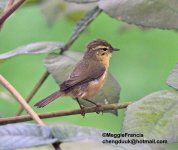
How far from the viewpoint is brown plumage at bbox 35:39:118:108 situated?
1.67 metres

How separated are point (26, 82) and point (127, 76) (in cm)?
99

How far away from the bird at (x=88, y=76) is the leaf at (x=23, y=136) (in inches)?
19.9

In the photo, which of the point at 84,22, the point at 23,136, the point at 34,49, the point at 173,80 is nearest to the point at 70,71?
the point at 34,49

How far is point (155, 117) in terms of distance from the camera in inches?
42.1

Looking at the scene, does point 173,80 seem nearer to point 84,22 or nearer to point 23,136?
point 23,136

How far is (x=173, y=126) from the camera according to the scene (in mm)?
1033

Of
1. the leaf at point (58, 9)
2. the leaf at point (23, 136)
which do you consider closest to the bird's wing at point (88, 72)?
the leaf at point (58, 9)

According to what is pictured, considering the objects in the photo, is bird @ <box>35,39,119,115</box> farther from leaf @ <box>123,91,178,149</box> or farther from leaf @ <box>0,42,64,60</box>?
leaf @ <box>123,91,178,149</box>

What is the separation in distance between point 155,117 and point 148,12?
0.27 metres

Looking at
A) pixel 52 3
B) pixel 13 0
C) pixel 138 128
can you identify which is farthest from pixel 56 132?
pixel 52 3

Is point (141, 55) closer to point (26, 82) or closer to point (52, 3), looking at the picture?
point (26, 82)

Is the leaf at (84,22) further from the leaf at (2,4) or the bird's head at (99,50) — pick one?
the bird's head at (99,50)

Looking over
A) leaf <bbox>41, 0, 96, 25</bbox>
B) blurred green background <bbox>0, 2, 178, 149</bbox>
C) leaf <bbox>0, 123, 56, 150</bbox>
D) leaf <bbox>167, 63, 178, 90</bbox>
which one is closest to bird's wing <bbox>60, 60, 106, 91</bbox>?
leaf <bbox>41, 0, 96, 25</bbox>

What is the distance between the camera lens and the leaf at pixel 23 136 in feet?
2.83
